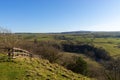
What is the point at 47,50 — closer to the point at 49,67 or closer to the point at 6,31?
the point at 6,31

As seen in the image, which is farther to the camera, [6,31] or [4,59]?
[6,31]

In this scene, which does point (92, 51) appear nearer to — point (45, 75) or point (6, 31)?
point (6, 31)

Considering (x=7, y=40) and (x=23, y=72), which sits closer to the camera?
(x=23, y=72)

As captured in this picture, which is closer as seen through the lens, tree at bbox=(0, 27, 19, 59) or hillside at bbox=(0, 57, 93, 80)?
hillside at bbox=(0, 57, 93, 80)

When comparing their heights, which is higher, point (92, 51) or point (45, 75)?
point (45, 75)

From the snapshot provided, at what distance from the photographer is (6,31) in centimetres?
6097

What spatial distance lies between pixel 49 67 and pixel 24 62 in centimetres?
295

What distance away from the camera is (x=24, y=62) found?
2161 cm

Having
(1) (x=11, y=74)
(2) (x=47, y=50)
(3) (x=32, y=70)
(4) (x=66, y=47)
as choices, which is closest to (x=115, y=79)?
(2) (x=47, y=50)

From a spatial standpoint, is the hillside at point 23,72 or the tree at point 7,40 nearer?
the hillside at point 23,72

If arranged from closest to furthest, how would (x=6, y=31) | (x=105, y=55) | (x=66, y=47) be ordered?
(x=6, y=31)
(x=105, y=55)
(x=66, y=47)

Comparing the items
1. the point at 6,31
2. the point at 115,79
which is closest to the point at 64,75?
the point at 115,79

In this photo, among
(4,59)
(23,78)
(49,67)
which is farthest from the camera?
(49,67)

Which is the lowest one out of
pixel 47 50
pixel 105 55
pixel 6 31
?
pixel 105 55
